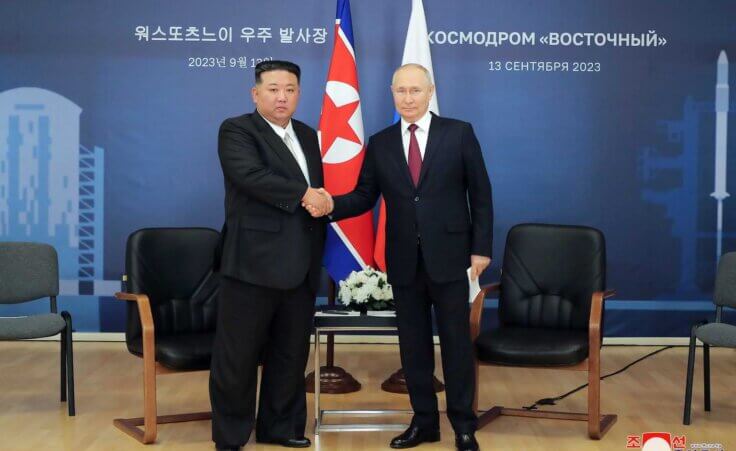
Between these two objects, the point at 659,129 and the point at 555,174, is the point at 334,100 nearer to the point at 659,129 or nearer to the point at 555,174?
the point at 555,174

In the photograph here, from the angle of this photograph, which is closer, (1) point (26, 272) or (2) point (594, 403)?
(2) point (594, 403)

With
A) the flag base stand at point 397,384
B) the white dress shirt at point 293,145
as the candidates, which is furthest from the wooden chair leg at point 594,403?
the white dress shirt at point 293,145

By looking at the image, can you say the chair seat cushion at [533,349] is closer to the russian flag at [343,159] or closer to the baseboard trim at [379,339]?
the russian flag at [343,159]

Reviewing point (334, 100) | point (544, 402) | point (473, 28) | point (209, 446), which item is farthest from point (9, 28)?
point (544, 402)

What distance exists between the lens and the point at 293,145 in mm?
4242

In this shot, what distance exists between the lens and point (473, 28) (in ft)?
22.3

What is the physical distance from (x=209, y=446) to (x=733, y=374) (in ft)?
11.5

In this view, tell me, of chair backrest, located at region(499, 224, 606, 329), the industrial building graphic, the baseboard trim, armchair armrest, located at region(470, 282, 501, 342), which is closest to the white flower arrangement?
armchair armrest, located at region(470, 282, 501, 342)

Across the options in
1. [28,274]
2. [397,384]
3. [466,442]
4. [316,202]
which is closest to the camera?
[316,202]

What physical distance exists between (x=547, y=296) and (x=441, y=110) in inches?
87.1

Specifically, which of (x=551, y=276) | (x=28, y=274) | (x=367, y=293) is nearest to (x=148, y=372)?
(x=367, y=293)

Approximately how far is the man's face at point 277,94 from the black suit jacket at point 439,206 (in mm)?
484

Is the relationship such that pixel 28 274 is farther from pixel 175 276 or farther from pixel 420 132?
pixel 420 132

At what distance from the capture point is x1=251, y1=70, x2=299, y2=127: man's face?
4.04 metres
